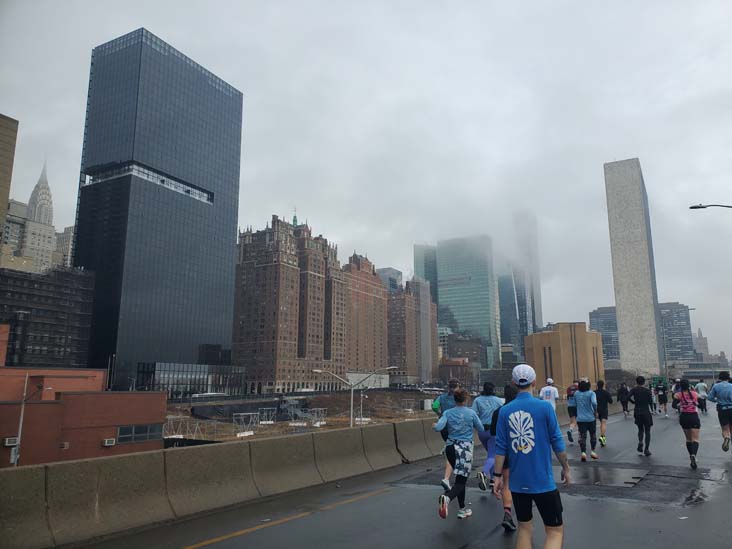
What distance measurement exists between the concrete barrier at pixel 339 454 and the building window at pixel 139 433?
135 ft

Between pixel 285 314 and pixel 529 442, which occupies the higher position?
pixel 285 314

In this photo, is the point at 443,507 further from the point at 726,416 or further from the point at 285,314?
the point at 285,314

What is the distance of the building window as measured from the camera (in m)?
47.8

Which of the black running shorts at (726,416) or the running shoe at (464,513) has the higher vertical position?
the black running shorts at (726,416)

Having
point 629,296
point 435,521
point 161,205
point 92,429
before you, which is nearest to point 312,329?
point 161,205

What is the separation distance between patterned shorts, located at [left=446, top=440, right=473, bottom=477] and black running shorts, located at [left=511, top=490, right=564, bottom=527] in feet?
11.1

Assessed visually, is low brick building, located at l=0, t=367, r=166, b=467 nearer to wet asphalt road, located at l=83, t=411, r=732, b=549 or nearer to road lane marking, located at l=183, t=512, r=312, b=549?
wet asphalt road, located at l=83, t=411, r=732, b=549

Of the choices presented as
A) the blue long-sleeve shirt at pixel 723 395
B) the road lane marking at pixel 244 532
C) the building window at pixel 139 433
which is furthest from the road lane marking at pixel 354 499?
the building window at pixel 139 433

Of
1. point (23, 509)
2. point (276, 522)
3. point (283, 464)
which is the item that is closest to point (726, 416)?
point (283, 464)

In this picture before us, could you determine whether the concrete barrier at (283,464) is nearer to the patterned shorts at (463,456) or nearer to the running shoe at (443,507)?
the patterned shorts at (463,456)

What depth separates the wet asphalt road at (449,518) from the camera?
6867 millimetres

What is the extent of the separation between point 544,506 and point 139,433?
50469 mm

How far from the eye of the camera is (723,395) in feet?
42.6

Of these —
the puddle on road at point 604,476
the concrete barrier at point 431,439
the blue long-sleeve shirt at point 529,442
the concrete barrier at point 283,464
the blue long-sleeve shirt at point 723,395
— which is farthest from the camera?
the concrete barrier at point 431,439
